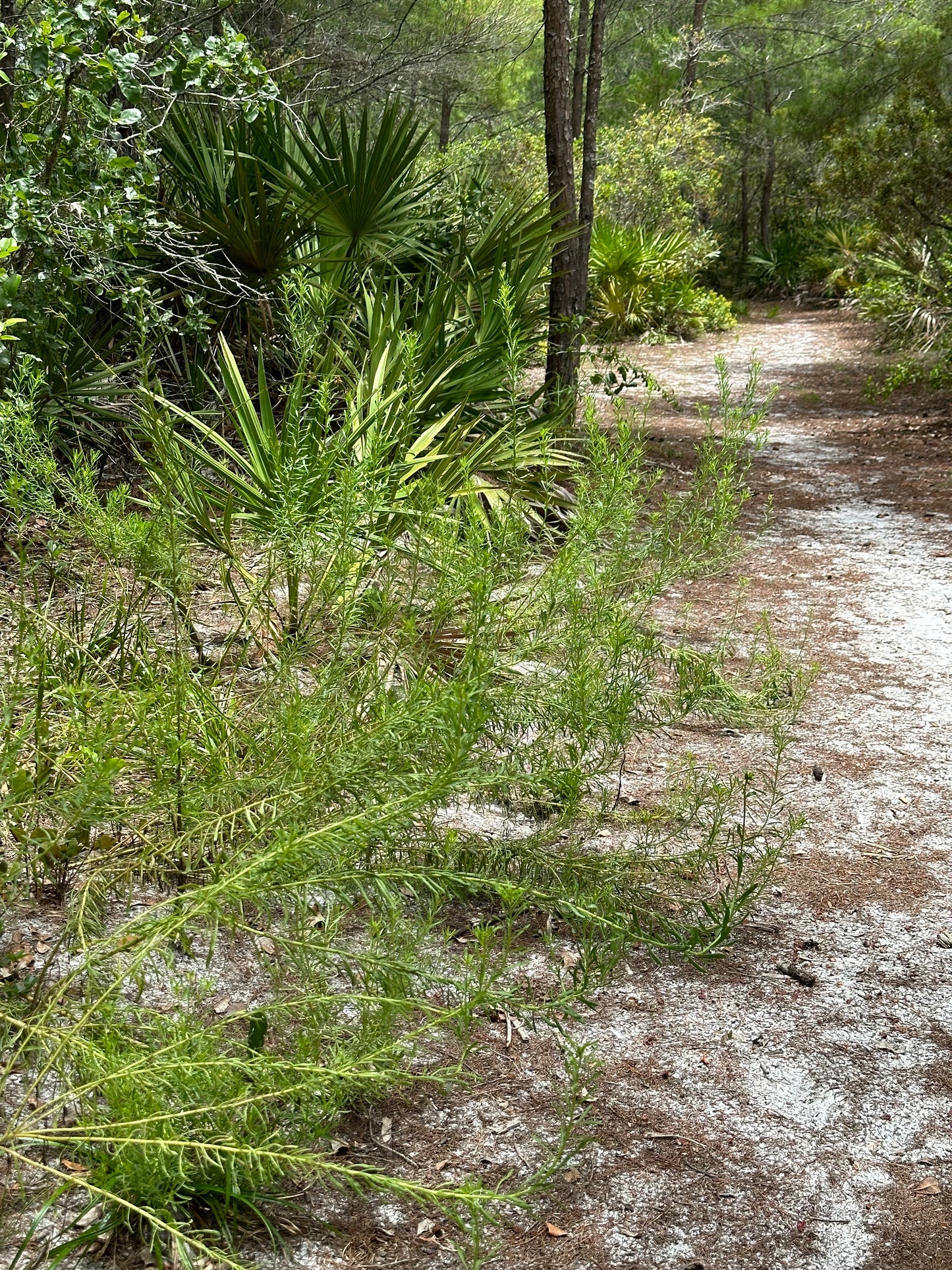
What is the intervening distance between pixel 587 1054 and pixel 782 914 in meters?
0.98

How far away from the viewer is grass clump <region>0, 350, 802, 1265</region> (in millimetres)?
1945

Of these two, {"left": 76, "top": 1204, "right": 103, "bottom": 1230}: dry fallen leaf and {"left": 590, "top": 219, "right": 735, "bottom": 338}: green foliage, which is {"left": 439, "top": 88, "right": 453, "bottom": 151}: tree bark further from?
{"left": 76, "top": 1204, "right": 103, "bottom": 1230}: dry fallen leaf

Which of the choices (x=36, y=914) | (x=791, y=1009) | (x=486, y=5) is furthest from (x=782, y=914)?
(x=486, y=5)

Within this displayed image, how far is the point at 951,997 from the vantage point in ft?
10.2

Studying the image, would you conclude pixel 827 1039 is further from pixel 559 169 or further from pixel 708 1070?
pixel 559 169

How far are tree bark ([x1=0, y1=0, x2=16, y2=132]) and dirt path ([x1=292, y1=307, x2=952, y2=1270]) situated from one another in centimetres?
352

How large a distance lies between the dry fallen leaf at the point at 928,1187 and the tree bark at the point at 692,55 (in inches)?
848

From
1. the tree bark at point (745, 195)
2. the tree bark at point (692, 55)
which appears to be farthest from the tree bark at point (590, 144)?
the tree bark at point (745, 195)

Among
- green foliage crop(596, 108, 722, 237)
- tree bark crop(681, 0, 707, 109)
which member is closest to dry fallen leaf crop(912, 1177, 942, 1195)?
green foliage crop(596, 108, 722, 237)

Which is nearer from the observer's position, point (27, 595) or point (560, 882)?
point (560, 882)

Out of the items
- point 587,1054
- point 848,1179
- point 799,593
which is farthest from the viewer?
point 799,593

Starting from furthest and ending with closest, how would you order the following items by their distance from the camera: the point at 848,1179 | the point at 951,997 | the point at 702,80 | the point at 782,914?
the point at 702,80 < the point at 782,914 < the point at 951,997 < the point at 848,1179

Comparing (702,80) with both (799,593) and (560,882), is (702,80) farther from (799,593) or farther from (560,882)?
(560,882)

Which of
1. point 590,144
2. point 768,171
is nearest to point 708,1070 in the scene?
point 590,144
